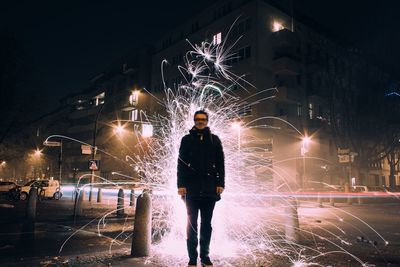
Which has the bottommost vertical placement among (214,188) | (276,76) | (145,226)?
(145,226)

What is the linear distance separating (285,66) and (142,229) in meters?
35.4

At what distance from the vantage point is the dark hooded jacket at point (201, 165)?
529 cm

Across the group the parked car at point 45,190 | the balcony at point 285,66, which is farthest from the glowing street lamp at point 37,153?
the balcony at point 285,66

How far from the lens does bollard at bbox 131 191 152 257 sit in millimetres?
6586

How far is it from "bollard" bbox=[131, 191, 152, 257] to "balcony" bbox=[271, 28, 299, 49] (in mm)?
35905

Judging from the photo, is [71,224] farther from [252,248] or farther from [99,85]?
[99,85]

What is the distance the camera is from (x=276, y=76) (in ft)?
136

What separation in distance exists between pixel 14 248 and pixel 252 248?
190 inches

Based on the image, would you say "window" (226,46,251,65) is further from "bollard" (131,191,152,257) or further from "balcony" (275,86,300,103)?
"bollard" (131,191,152,257)

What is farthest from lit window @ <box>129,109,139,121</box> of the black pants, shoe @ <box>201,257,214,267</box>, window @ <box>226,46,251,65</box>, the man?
shoe @ <box>201,257,214,267</box>

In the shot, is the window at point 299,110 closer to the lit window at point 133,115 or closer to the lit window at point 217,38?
the lit window at point 217,38

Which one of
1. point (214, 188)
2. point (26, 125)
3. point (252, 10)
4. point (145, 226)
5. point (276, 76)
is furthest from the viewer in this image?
point (276, 76)

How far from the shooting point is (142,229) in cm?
659

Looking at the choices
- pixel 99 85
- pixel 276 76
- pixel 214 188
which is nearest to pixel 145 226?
pixel 214 188
